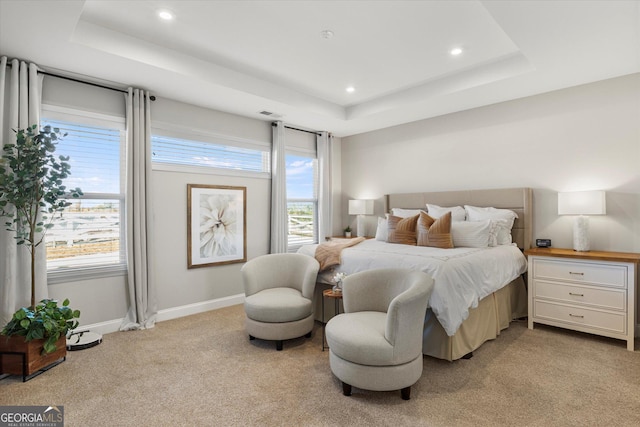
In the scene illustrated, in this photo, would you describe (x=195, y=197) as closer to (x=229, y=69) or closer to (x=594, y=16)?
(x=229, y=69)

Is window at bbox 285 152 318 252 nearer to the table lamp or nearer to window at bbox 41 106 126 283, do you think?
the table lamp

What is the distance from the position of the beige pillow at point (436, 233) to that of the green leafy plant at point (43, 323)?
3.47 m

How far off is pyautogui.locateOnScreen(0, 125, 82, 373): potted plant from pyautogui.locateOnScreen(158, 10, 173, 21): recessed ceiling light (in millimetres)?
1374

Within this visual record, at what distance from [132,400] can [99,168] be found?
247 centimetres

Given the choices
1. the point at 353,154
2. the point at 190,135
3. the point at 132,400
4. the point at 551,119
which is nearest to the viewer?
the point at 132,400

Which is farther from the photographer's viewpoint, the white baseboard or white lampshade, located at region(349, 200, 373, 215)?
white lampshade, located at region(349, 200, 373, 215)

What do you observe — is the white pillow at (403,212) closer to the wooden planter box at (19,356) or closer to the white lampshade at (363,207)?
the white lampshade at (363,207)

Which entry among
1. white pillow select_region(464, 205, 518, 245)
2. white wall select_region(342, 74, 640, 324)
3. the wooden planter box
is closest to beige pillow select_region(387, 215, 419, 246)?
white pillow select_region(464, 205, 518, 245)

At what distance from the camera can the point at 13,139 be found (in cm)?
301

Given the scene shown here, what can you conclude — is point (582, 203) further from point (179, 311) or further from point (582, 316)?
point (179, 311)

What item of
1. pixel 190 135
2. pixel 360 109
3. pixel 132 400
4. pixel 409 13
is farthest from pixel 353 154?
pixel 132 400

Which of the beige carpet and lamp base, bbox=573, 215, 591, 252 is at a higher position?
lamp base, bbox=573, 215, 591, 252

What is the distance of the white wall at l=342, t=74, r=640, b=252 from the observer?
139 inches

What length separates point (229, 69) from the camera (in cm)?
374
